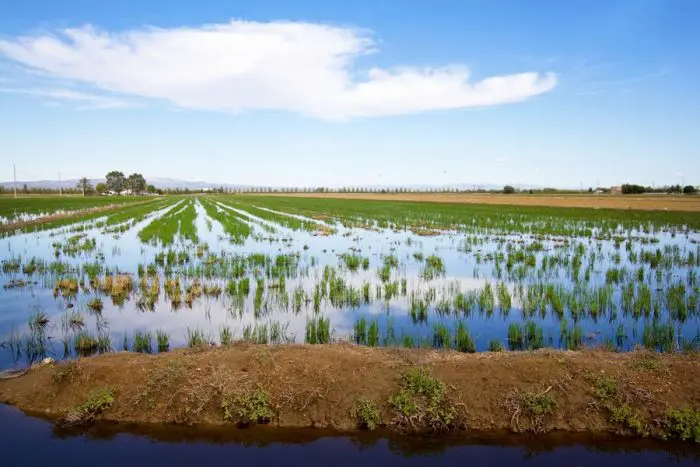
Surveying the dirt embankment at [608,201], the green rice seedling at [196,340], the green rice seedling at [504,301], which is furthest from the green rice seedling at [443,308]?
the dirt embankment at [608,201]

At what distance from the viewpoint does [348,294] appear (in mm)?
10148

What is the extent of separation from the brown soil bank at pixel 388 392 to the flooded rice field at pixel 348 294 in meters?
1.08

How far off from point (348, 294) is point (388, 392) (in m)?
4.69

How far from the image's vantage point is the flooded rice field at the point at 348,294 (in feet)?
24.4

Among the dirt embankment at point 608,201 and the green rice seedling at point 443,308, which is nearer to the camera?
the green rice seedling at point 443,308

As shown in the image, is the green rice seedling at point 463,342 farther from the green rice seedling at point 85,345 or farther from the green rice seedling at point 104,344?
the green rice seedling at point 85,345

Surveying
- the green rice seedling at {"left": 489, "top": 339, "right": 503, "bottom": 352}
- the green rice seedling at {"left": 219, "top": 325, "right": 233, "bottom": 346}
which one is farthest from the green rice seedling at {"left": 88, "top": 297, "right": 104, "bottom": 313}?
the green rice seedling at {"left": 489, "top": 339, "right": 503, "bottom": 352}

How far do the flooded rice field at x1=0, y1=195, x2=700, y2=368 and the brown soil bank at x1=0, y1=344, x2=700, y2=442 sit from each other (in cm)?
108

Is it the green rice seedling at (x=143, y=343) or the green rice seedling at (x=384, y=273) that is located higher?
the green rice seedling at (x=384, y=273)

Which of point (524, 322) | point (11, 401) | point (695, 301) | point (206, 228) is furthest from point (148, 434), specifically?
point (206, 228)

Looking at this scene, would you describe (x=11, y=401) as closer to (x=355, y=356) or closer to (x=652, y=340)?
(x=355, y=356)

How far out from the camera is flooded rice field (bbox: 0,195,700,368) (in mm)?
7445

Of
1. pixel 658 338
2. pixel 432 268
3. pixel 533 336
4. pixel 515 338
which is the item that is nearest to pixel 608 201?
pixel 432 268

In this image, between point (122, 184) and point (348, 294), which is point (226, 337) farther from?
point (122, 184)
